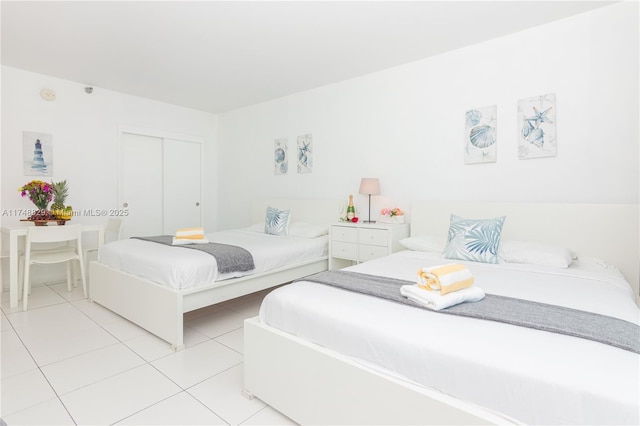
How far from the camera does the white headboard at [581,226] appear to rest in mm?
2344

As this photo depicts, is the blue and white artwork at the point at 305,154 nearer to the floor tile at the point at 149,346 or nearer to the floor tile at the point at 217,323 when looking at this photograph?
the floor tile at the point at 217,323

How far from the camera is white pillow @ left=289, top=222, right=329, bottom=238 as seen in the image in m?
3.76

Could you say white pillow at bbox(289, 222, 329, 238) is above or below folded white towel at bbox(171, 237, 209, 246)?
above

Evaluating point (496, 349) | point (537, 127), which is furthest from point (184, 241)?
point (537, 127)

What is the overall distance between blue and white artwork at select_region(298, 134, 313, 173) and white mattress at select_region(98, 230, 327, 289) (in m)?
1.06

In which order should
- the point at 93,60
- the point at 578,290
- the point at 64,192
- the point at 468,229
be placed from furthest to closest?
the point at 64,192 → the point at 93,60 → the point at 468,229 → the point at 578,290

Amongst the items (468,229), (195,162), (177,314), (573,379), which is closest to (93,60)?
(195,162)


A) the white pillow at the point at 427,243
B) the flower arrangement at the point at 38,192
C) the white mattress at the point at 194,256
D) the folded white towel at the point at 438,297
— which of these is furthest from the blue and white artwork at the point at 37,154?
the folded white towel at the point at 438,297

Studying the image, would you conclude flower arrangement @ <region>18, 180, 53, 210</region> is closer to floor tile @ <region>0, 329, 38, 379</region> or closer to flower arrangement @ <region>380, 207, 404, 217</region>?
floor tile @ <region>0, 329, 38, 379</region>

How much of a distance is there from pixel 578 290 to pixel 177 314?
238 cm

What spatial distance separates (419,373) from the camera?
3.86 feet

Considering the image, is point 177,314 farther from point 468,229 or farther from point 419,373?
point 468,229

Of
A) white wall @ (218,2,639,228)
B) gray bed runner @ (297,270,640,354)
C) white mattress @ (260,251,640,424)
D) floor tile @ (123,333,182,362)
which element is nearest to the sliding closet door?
white wall @ (218,2,639,228)

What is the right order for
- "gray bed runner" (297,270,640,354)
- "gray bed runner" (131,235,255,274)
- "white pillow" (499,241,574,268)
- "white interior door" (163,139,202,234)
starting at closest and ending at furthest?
1. "gray bed runner" (297,270,640,354)
2. "white pillow" (499,241,574,268)
3. "gray bed runner" (131,235,255,274)
4. "white interior door" (163,139,202,234)
